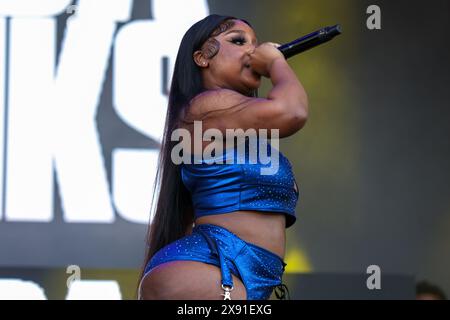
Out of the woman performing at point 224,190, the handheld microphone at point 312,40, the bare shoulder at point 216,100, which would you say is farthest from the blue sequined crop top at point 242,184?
the handheld microphone at point 312,40

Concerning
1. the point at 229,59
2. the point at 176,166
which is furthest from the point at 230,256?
the point at 229,59

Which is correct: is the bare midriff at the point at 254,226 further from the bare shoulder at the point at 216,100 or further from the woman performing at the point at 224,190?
the bare shoulder at the point at 216,100

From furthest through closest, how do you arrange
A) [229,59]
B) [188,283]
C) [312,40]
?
[229,59] < [312,40] < [188,283]

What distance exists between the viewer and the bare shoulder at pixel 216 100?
7.75ft

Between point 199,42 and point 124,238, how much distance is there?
222 cm

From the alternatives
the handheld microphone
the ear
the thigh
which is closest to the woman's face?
the ear

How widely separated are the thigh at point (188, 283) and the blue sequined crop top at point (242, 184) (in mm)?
160

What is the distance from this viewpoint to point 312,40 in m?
2.36

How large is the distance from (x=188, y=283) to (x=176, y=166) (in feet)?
1.21

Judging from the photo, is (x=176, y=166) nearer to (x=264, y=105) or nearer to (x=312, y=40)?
(x=264, y=105)

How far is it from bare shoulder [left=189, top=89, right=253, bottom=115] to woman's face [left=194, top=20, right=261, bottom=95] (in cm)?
9

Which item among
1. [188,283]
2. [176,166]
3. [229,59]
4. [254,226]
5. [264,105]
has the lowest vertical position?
[188,283]

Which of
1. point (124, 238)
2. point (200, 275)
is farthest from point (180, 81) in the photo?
point (124, 238)

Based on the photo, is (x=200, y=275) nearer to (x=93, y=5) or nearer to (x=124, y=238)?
(x=124, y=238)
